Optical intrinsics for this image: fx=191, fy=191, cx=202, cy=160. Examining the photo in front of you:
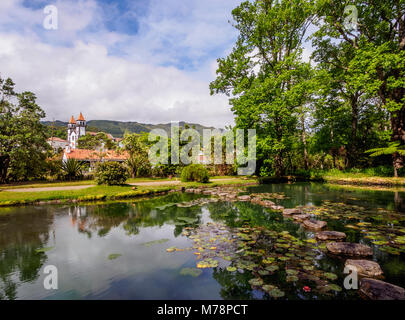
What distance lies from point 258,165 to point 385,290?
2063 cm

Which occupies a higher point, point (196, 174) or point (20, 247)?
point (196, 174)

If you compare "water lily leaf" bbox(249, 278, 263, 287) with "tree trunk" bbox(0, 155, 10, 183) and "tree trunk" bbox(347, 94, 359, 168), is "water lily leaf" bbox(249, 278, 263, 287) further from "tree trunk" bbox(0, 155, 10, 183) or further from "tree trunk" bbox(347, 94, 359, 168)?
"tree trunk" bbox(0, 155, 10, 183)

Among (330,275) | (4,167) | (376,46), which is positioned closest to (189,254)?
(330,275)

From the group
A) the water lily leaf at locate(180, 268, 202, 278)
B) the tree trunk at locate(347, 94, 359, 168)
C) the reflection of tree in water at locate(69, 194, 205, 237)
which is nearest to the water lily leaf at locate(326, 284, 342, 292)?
the water lily leaf at locate(180, 268, 202, 278)

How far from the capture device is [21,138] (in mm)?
18750

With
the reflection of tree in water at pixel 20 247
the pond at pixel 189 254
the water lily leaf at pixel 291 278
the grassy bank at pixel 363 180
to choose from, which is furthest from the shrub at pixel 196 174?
the water lily leaf at pixel 291 278

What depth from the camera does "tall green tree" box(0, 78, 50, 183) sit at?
18625 mm

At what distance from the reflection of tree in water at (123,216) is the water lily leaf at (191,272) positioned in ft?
6.98

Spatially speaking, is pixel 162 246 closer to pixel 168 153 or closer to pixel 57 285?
pixel 57 285

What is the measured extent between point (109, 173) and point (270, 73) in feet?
55.0

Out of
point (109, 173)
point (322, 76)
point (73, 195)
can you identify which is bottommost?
point (73, 195)

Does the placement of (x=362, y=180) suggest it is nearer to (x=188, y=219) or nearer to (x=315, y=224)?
(x=315, y=224)
